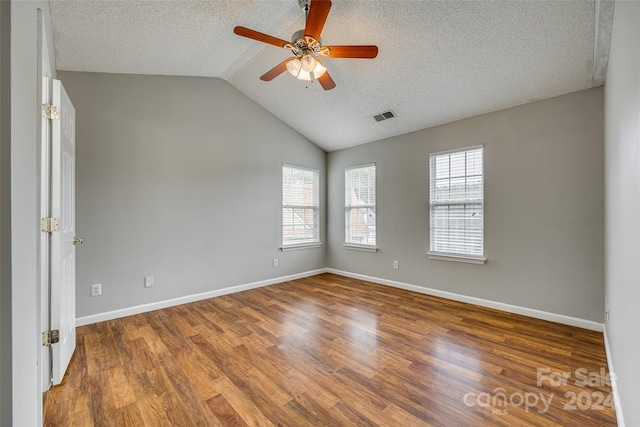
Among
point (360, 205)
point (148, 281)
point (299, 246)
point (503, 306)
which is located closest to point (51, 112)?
point (148, 281)

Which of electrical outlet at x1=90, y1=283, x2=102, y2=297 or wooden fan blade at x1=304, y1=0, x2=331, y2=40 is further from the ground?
wooden fan blade at x1=304, y1=0, x2=331, y2=40

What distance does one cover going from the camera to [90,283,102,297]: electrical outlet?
302 cm

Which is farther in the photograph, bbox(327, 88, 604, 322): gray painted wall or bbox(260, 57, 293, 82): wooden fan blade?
bbox(327, 88, 604, 322): gray painted wall

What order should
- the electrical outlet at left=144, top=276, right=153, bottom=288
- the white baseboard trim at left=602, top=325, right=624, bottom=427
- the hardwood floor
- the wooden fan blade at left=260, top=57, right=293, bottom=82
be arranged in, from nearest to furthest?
the white baseboard trim at left=602, top=325, right=624, bottom=427
the hardwood floor
the wooden fan blade at left=260, top=57, right=293, bottom=82
the electrical outlet at left=144, top=276, right=153, bottom=288

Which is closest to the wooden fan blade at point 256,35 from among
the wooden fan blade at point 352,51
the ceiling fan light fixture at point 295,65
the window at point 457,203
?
the ceiling fan light fixture at point 295,65

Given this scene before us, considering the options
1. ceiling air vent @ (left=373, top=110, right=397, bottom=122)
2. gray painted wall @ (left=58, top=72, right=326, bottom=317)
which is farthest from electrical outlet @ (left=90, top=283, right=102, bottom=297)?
ceiling air vent @ (left=373, top=110, right=397, bottom=122)

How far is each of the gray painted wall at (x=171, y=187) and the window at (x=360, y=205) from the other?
1252 mm

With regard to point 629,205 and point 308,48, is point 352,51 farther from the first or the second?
point 629,205

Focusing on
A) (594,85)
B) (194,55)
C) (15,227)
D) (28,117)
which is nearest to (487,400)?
(15,227)

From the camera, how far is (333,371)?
2100mm

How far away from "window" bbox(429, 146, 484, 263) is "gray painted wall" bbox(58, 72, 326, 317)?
94.9 inches

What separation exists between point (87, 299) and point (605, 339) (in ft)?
16.7

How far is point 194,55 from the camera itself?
312 cm

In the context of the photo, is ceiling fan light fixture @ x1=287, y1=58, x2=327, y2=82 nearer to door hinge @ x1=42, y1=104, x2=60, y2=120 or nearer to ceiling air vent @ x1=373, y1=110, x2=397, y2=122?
ceiling air vent @ x1=373, y1=110, x2=397, y2=122
